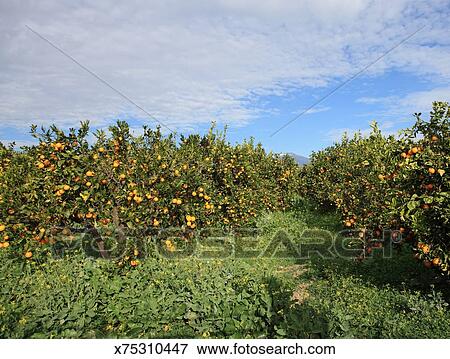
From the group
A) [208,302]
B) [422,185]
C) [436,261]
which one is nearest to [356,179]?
[422,185]

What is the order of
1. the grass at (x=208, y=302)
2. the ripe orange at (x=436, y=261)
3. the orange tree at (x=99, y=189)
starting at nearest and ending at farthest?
the grass at (x=208, y=302)
the ripe orange at (x=436, y=261)
the orange tree at (x=99, y=189)

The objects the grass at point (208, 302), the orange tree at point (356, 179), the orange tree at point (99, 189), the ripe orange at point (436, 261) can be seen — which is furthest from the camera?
the orange tree at point (356, 179)

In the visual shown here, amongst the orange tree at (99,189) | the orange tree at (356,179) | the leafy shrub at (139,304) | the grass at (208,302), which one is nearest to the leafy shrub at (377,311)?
the grass at (208,302)

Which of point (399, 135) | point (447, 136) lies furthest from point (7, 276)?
point (447, 136)

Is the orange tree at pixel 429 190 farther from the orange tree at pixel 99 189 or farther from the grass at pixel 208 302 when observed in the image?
the orange tree at pixel 99 189

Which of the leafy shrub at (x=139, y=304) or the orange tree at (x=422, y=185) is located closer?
the leafy shrub at (x=139, y=304)

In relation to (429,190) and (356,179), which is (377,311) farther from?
(356,179)

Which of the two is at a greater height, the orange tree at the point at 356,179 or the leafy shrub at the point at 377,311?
the orange tree at the point at 356,179

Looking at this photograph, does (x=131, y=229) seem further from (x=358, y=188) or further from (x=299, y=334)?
(x=358, y=188)

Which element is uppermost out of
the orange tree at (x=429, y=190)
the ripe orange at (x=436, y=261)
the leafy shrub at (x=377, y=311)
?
the orange tree at (x=429, y=190)

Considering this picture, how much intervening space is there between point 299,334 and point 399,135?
12.3ft

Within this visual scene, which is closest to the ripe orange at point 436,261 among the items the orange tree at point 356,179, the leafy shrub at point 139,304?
the orange tree at point 356,179

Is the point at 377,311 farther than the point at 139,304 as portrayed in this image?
Yes
